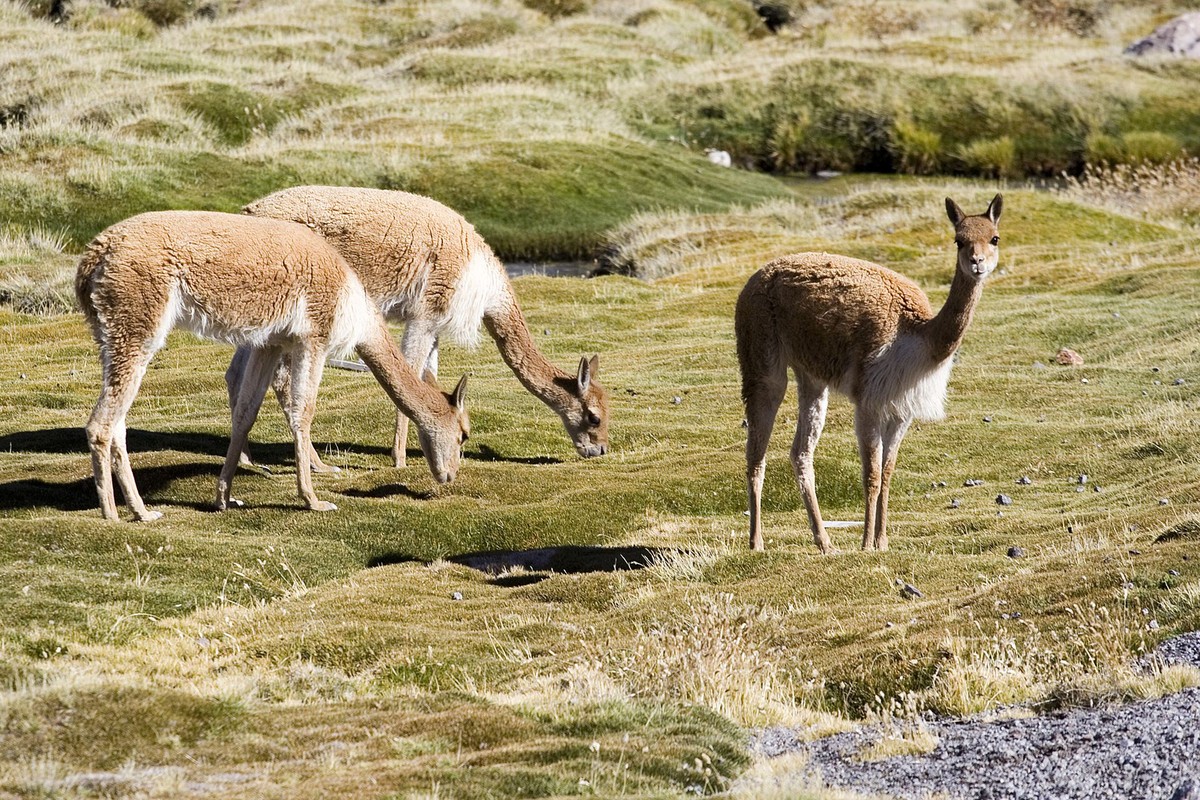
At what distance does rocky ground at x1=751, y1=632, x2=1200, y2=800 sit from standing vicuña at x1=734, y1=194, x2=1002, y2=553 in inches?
183

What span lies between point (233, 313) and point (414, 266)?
3268 millimetres

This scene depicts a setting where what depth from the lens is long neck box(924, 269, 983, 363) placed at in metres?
12.6

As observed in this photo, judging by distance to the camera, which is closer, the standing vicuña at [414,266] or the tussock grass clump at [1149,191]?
the standing vicuña at [414,266]

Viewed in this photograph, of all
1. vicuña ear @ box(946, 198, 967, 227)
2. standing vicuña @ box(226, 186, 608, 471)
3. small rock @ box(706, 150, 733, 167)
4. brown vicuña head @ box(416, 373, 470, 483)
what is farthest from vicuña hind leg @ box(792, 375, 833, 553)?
small rock @ box(706, 150, 733, 167)

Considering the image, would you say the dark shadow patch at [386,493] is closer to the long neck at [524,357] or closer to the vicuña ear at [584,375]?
the long neck at [524,357]

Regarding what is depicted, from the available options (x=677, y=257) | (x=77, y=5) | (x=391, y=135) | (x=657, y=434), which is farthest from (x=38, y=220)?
(x=77, y=5)

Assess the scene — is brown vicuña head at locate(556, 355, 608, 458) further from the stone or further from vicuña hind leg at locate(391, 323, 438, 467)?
the stone

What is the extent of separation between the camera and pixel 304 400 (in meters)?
14.9

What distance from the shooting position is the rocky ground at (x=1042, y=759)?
24.3 feet

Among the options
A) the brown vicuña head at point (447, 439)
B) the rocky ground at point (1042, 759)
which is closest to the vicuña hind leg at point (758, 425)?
the brown vicuña head at point (447, 439)

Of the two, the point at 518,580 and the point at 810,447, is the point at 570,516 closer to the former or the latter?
the point at 518,580

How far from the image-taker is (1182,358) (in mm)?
23016

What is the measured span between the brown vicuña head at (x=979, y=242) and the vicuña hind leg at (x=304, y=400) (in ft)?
21.1

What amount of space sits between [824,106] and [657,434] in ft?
122
